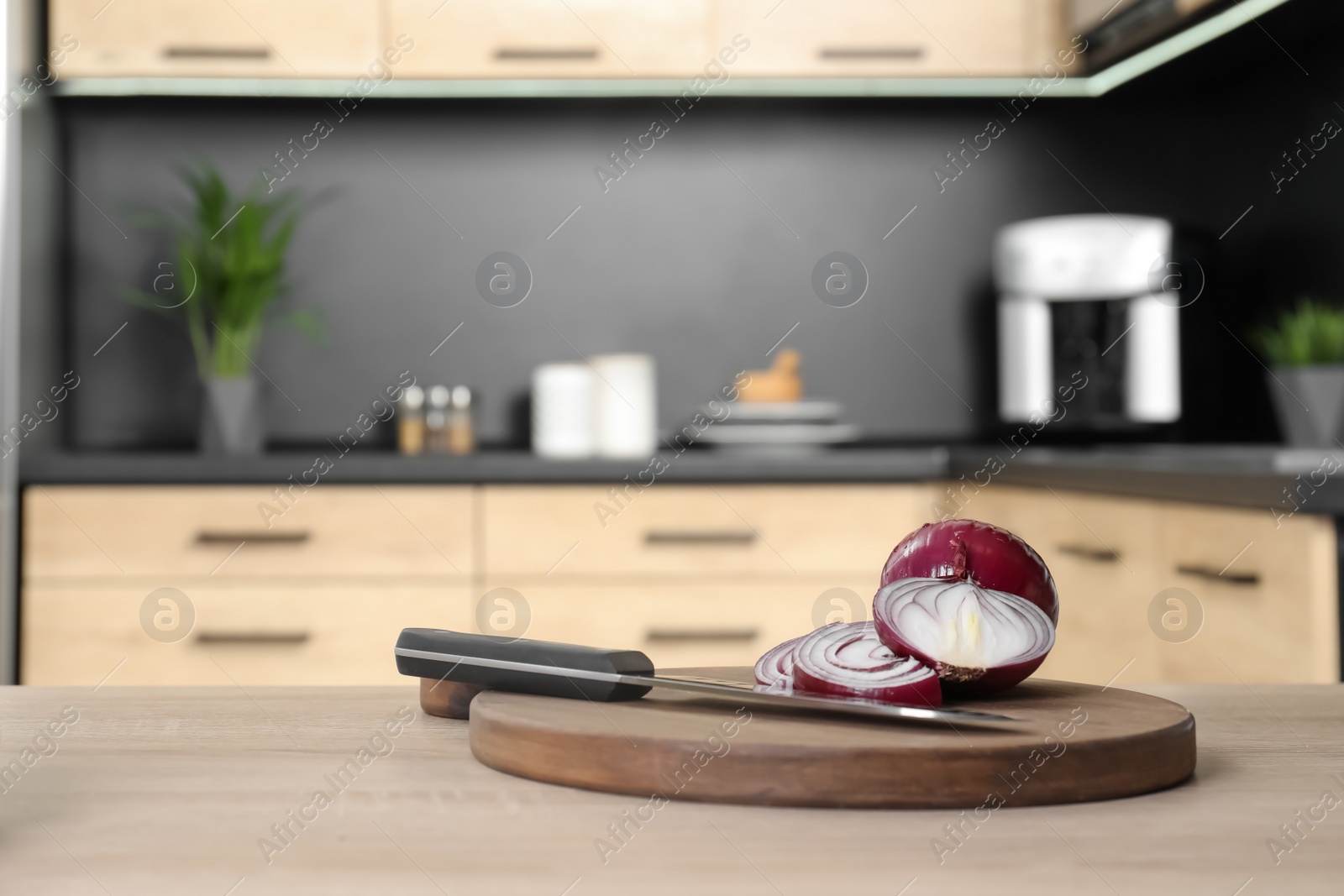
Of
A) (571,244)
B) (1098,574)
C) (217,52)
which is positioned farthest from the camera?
(571,244)

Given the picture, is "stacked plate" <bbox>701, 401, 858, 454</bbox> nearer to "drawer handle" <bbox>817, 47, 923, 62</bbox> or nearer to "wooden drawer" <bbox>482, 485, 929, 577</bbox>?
"wooden drawer" <bbox>482, 485, 929, 577</bbox>

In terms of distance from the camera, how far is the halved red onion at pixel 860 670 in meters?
0.49

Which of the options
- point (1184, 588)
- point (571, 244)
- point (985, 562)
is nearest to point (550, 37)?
point (571, 244)

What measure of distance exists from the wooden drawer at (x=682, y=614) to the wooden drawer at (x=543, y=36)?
1.02 metres

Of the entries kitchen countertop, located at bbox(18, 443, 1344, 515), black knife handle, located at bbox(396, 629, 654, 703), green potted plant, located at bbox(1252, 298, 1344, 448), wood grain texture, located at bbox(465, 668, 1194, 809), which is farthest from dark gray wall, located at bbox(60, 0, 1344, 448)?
wood grain texture, located at bbox(465, 668, 1194, 809)

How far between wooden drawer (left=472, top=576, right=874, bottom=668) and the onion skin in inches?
59.1

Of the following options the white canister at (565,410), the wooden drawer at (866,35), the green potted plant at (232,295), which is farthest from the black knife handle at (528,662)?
the wooden drawer at (866,35)

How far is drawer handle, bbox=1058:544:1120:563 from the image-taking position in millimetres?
1647

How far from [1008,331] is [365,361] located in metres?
1.36

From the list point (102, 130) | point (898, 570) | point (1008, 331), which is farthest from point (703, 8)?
point (898, 570)

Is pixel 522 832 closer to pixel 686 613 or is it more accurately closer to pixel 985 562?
pixel 985 562

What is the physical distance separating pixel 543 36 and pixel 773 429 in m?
0.88

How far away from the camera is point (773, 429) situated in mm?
2316

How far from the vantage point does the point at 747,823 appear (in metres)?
0.39
